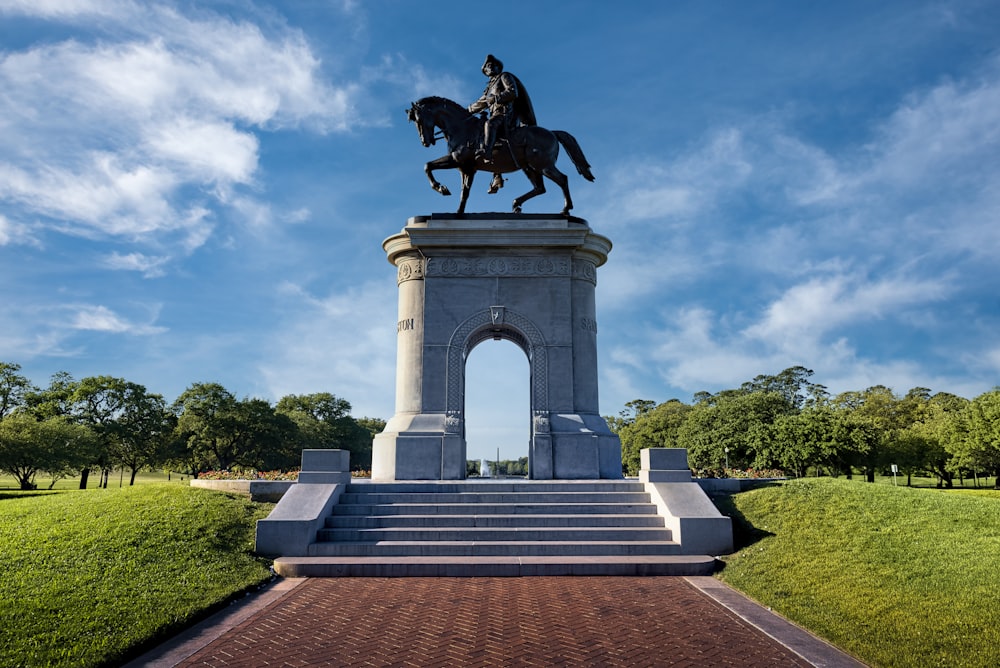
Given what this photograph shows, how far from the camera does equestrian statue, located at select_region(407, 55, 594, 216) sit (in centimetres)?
2059

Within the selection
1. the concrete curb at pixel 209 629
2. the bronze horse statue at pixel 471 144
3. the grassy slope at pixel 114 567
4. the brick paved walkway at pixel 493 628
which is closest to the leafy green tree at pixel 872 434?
the bronze horse statue at pixel 471 144

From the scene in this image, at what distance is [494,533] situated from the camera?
14.1m

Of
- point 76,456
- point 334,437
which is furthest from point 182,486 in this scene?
point 334,437

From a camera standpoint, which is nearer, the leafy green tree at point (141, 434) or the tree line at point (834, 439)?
the tree line at point (834, 439)

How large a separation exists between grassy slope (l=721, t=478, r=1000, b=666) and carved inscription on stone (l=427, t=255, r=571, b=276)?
27.2 ft

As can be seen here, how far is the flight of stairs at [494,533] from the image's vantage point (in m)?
12.4

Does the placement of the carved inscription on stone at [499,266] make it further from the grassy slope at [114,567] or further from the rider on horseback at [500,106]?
the grassy slope at [114,567]

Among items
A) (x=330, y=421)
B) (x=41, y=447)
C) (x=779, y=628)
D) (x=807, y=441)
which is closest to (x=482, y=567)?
(x=779, y=628)

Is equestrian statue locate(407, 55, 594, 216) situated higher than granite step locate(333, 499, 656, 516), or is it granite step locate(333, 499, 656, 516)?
equestrian statue locate(407, 55, 594, 216)

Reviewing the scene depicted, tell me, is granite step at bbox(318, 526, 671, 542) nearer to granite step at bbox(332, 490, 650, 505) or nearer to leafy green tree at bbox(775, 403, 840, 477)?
granite step at bbox(332, 490, 650, 505)

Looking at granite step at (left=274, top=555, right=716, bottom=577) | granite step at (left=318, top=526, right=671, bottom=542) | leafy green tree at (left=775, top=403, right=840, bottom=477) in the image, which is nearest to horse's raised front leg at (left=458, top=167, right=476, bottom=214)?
granite step at (left=318, top=526, right=671, bottom=542)

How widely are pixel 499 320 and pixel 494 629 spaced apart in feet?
38.9

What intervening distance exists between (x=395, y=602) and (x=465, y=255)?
11.9m

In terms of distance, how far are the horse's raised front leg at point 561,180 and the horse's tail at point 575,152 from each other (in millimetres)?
Result: 781
